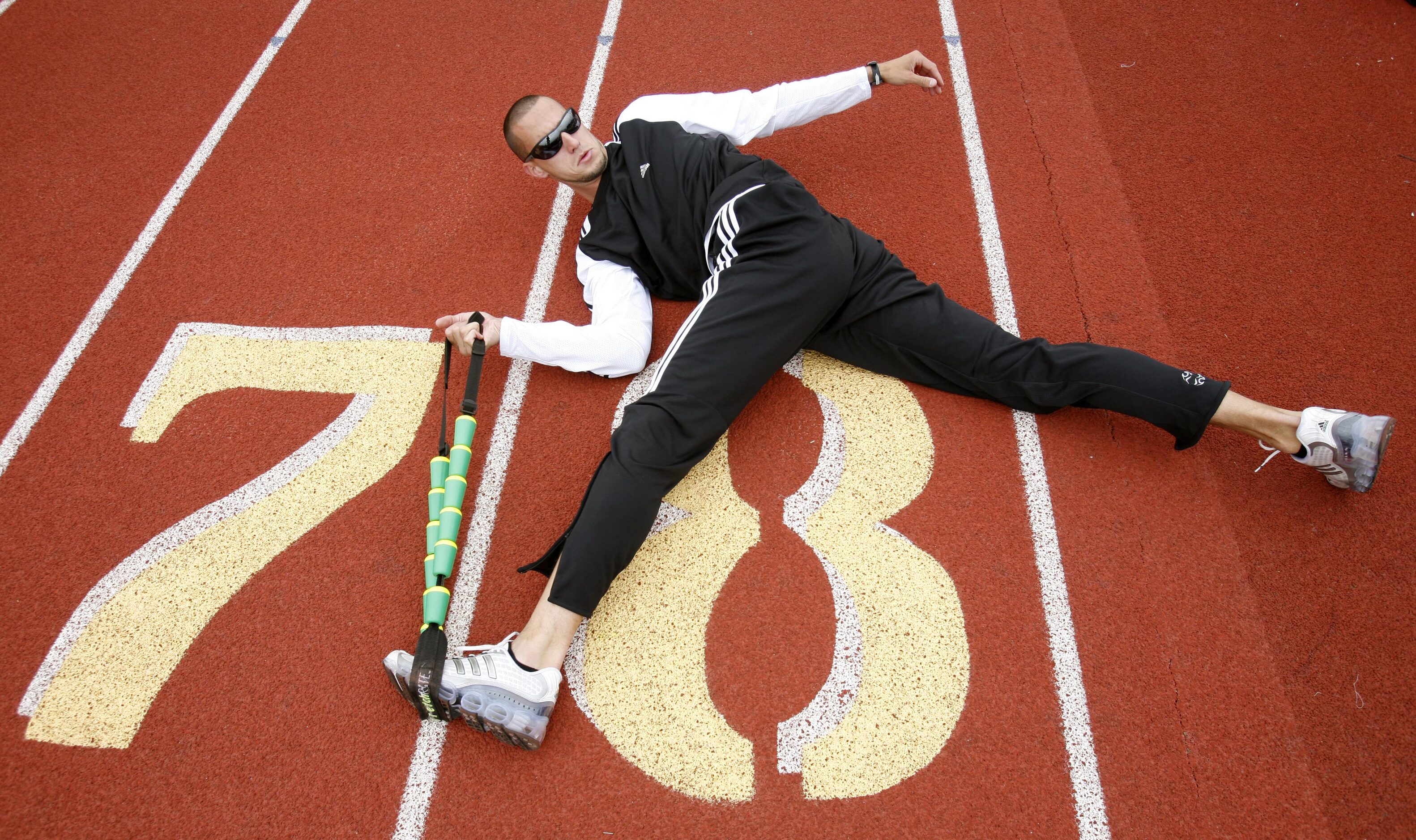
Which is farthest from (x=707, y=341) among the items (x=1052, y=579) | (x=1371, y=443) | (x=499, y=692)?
(x=1371, y=443)

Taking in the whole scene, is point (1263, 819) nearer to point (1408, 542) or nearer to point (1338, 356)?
point (1408, 542)

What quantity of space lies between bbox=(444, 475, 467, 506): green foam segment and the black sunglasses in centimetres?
139

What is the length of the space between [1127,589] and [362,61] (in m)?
5.27

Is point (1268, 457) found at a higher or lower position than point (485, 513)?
lower

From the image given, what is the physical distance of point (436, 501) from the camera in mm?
2992

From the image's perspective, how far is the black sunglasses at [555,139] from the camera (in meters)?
3.30

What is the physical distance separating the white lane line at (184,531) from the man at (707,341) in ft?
2.31

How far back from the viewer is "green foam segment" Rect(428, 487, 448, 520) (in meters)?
2.98

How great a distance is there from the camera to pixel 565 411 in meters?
3.46

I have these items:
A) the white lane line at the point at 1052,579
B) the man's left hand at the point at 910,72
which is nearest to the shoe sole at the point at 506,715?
the white lane line at the point at 1052,579

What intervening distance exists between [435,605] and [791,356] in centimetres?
167

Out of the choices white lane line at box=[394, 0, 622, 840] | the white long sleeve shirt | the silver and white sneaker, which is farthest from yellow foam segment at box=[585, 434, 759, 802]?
the white long sleeve shirt

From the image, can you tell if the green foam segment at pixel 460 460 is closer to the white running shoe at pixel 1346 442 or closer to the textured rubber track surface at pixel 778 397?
the textured rubber track surface at pixel 778 397

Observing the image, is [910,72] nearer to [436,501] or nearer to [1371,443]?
[1371,443]
